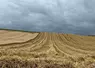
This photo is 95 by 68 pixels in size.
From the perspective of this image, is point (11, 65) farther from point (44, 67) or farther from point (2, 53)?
point (2, 53)

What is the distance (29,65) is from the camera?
381 inches

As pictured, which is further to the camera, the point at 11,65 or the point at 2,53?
the point at 2,53

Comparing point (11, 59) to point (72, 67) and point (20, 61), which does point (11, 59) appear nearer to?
point (20, 61)

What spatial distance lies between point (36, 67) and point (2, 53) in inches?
162

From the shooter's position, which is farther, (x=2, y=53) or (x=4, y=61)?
(x=2, y=53)

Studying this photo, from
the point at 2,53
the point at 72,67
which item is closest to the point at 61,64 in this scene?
the point at 72,67

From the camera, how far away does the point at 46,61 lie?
1052 centimetres

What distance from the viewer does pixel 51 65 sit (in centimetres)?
977

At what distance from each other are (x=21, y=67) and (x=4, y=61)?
2.80ft

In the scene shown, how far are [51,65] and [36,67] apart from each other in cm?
71

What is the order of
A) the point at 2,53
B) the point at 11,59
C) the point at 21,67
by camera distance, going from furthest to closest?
the point at 2,53 < the point at 11,59 < the point at 21,67

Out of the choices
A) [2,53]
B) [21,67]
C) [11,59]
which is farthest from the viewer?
[2,53]

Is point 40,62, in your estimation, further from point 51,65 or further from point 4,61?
point 4,61

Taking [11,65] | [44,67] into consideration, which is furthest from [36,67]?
[11,65]
